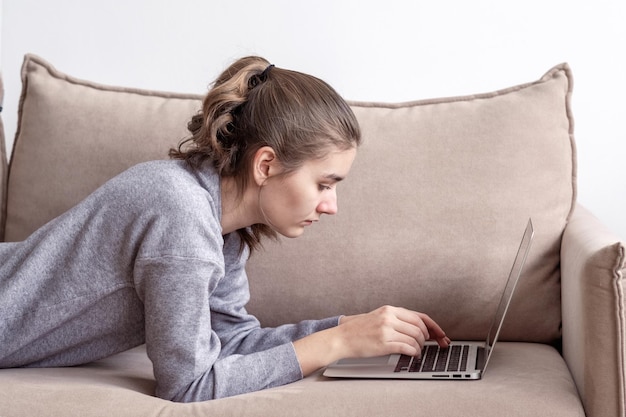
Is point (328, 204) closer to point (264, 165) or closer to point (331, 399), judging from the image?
point (264, 165)

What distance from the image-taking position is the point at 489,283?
1622 millimetres

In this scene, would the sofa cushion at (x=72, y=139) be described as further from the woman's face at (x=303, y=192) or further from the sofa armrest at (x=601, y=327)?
the sofa armrest at (x=601, y=327)

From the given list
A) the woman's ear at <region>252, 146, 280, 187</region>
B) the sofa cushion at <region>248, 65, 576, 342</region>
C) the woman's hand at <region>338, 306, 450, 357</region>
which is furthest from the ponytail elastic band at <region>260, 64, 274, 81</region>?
the woman's hand at <region>338, 306, 450, 357</region>

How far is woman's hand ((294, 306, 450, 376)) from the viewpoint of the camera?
137cm

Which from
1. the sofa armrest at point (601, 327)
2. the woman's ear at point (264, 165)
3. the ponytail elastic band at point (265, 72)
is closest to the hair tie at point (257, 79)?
the ponytail elastic band at point (265, 72)

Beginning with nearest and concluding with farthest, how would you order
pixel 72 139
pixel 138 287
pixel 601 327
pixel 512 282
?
pixel 601 327
pixel 138 287
pixel 512 282
pixel 72 139

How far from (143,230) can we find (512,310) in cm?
73

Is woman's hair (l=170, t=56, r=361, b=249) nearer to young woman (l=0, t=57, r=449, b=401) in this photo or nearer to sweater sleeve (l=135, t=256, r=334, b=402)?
young woman (l=0, t=57, r=449, b=401)

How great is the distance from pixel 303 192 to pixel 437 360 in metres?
0.36

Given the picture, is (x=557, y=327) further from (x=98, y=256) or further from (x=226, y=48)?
(x=226, y=48)

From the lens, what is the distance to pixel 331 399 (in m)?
1.21

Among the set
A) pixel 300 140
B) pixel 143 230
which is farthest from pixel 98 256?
pixel 300 140

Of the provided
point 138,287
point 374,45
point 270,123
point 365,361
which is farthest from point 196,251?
point 374,45

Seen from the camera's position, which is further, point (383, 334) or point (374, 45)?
point (374, 45)
